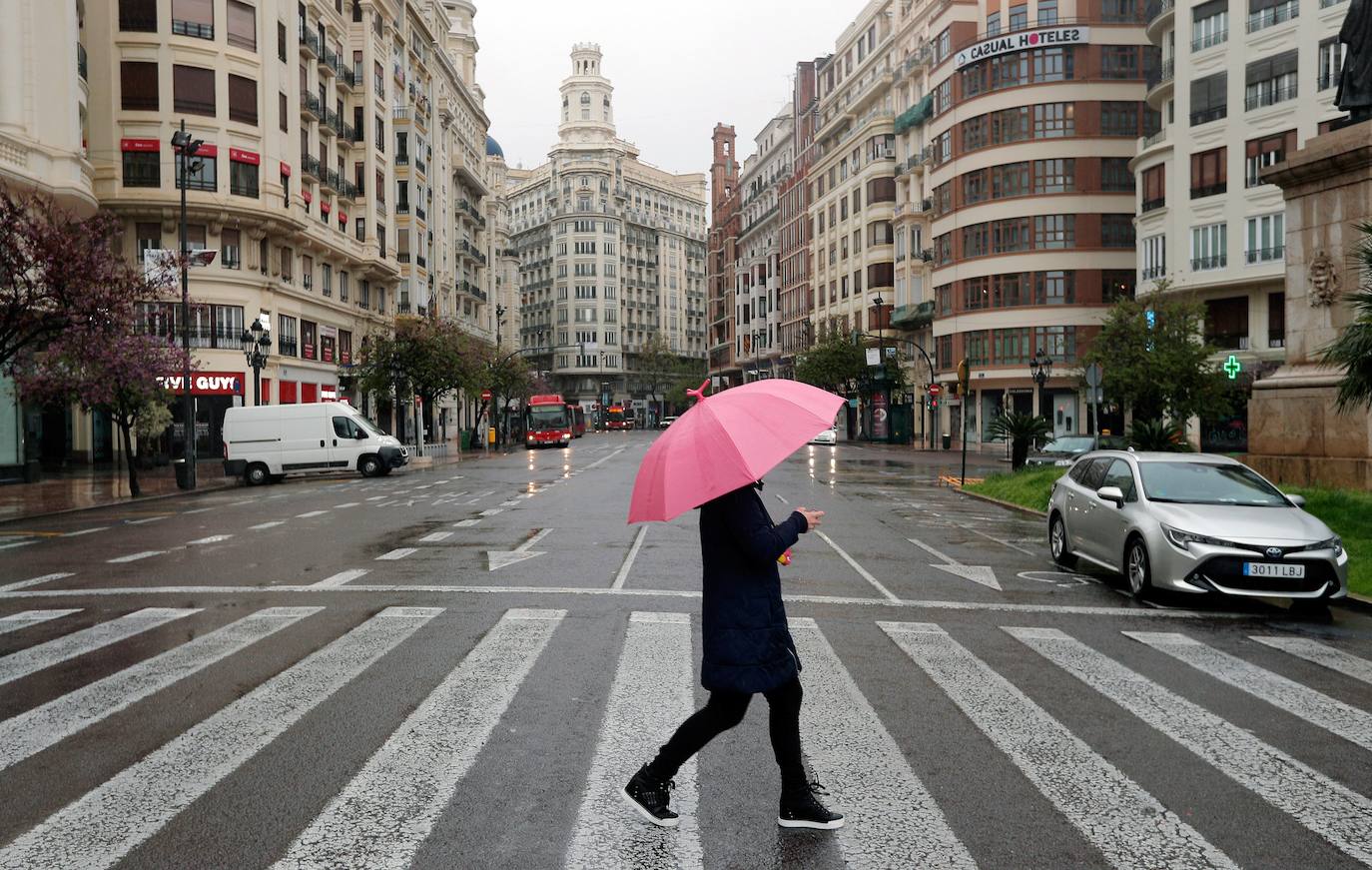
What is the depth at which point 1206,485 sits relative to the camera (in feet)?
38.2

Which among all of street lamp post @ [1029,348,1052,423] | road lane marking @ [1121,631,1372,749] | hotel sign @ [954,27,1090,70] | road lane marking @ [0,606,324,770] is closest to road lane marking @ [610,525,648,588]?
road lane marking @ [0,606,324,770]

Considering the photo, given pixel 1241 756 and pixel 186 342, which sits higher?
pixel 186 342

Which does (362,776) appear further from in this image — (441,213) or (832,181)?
(832,181)

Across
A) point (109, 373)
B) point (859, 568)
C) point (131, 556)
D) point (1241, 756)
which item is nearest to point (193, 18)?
point (109, 373)

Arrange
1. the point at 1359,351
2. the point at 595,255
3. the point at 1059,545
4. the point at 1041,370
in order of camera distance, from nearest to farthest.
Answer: the point at 1359,351, the point at 1059,545, the point at 1041,370, the point at 595,255

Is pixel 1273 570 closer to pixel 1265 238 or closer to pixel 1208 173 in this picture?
pixel 1265 238

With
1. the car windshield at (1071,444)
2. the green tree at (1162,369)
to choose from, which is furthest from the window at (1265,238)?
the car windshield at (1071,444)

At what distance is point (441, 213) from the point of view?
74.6 metres

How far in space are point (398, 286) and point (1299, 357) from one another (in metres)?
56.9

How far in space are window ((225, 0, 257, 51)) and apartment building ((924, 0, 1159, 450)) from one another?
36.3 meters

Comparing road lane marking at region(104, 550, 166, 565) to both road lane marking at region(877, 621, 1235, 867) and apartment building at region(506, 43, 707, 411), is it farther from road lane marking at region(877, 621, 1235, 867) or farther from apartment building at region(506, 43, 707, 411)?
apartment building at region(506, 43, 707, 411)

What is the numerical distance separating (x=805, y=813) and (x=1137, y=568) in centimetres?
792

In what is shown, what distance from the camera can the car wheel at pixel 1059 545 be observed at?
45.4 feet

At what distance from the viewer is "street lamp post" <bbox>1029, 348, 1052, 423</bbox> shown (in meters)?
46.3
